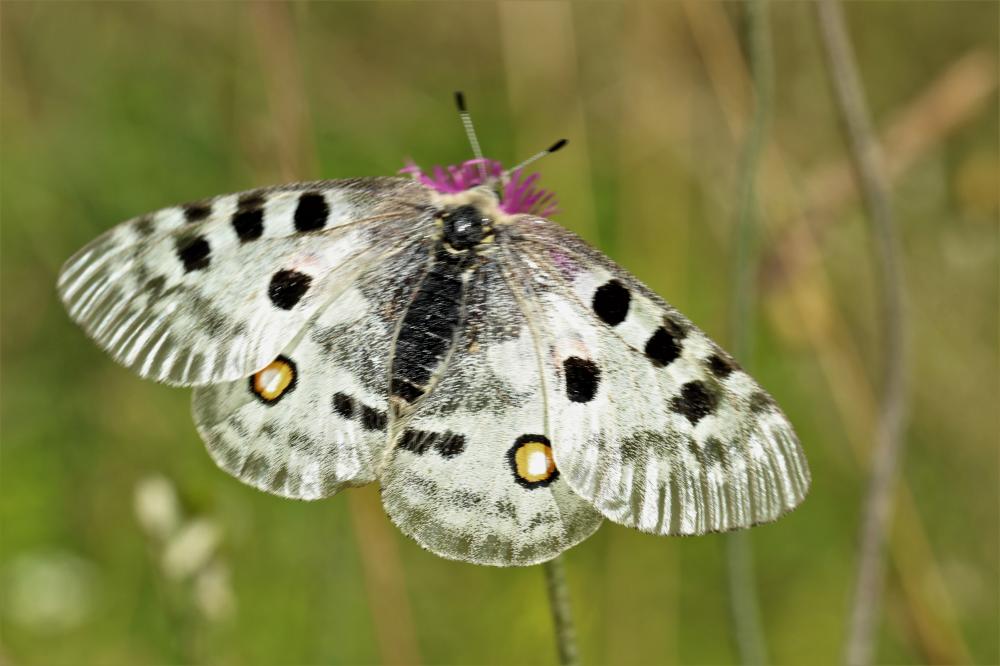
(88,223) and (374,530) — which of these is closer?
(374,530)

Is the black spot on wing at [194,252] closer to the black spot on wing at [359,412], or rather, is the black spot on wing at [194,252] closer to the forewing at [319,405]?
the forewing at [319,405]

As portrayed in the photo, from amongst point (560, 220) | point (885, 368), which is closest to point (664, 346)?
point (885, 368)

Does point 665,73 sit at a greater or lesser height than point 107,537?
greater

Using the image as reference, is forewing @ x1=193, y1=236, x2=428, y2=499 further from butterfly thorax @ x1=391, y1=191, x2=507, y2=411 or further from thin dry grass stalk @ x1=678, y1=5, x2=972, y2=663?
thin dry grass stalk @ x1=678, y1=5, x2=972, y2=663

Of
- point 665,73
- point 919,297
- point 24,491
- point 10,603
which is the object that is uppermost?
point 665,73

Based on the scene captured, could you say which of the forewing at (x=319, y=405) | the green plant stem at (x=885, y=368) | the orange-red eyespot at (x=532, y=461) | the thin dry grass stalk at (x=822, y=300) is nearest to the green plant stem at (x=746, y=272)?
the green plant stem at (x=885, y=368)

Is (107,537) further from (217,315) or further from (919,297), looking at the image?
(919,297)

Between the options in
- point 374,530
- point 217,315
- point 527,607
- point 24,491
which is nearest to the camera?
point 217,315

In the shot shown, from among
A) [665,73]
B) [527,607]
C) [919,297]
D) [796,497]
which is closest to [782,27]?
[665,73]

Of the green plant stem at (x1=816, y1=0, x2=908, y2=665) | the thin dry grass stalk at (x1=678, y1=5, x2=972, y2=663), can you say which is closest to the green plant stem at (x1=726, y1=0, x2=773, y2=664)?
the green plant stem at (x1=816, y1=0, x2=908, y2=665)
